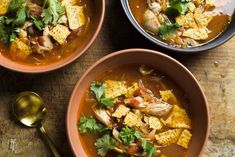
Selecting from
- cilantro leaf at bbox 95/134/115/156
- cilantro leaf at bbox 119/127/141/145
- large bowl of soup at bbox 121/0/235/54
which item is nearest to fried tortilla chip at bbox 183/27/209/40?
large bowl of soup at bbox 121/0/235/54

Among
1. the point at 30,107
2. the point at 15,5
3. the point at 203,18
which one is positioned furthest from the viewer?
the point at 203,18

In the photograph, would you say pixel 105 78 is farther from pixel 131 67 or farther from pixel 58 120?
pixel 58 120

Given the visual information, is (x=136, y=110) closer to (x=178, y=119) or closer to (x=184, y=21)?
(x=178, y=119)

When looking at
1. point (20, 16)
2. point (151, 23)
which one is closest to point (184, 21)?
point (151, 23)

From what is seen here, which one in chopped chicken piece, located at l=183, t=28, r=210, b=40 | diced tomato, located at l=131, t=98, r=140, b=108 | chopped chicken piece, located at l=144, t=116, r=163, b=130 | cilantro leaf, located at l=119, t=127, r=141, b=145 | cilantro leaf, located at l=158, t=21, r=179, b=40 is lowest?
cilantro leaf, located at l=119, t=127, r=141, b=145

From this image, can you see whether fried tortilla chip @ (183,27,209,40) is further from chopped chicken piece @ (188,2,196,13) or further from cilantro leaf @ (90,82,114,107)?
cilantro leaf @ (90,82,114,107)
